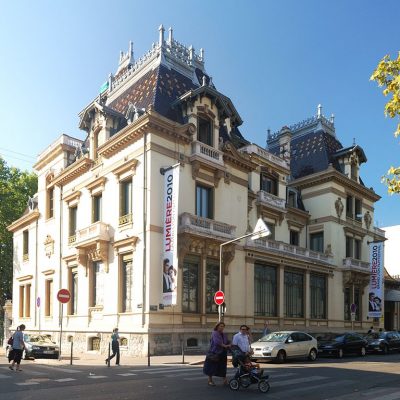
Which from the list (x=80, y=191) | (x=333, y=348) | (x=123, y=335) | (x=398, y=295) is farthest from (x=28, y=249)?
(x=398, y=295)

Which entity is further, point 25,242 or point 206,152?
point 25,242

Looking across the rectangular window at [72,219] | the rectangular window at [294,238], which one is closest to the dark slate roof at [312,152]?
the rectangular window at [294,238]

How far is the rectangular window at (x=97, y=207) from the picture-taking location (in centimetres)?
3159

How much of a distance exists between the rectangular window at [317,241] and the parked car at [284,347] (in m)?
17.2

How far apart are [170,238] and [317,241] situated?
1998 centimetres

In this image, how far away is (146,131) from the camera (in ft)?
89.6

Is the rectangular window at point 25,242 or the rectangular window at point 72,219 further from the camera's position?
the rectangular window at point 25,242

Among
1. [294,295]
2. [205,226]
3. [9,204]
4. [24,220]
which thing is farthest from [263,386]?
[9,204]

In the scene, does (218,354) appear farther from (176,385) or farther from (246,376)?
(176,385)

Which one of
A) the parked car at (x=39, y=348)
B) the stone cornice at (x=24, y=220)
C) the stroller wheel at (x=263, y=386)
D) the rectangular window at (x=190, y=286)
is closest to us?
the stroller wheel at (x=263, y=386)

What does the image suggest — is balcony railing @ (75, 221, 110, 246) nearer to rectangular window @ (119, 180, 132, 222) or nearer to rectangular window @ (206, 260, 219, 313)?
rectangular window @ (119, 180, 132, 222)

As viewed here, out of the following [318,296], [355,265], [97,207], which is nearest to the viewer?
[97,207]

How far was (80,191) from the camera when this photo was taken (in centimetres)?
3316

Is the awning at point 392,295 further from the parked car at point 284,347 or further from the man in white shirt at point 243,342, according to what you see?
the man in white shirt at point 243,342
